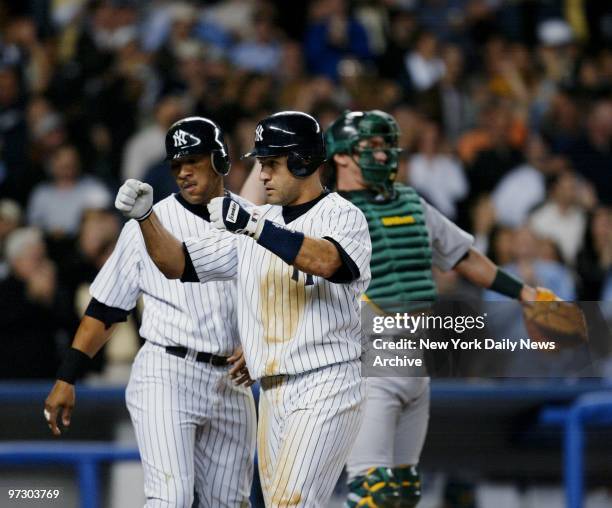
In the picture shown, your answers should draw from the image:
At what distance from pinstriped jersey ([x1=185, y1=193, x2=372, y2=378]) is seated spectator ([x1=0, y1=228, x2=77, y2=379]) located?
141 inches

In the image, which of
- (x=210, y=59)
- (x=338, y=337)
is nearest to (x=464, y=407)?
(x=338, y=337)

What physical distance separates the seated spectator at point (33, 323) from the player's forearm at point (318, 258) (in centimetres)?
406

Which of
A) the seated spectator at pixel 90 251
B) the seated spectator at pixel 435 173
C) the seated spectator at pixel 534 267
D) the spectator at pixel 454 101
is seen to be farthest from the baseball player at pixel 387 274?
the spectator at pixel 454 101

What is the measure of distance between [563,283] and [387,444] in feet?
11.6

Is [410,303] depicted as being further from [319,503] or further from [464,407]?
[464,407]

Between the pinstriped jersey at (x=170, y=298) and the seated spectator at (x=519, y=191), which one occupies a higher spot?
the seated spectator at (x=519, y=191)

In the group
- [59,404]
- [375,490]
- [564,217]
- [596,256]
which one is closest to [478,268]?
[375,490]

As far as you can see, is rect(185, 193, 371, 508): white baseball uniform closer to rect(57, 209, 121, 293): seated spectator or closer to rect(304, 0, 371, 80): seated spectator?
rect(57, 209, 121, 293): seated spectator

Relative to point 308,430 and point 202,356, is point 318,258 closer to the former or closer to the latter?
point 308,430

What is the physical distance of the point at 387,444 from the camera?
598 centimetres

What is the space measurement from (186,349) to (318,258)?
1.05 metres

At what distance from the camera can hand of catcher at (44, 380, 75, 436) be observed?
18.0 feet

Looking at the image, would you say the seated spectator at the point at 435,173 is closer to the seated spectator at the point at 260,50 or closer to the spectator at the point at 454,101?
the spectator at the point at 454,101

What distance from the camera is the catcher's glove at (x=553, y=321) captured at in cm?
626
